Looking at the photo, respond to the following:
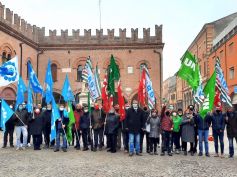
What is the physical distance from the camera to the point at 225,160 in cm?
1030

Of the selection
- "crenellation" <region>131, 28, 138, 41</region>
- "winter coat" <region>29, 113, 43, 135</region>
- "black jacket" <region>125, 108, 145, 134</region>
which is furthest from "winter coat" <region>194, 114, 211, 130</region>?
"crenellation" <region>131, 28, 138, 41</region>

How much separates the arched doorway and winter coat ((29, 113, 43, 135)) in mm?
11488

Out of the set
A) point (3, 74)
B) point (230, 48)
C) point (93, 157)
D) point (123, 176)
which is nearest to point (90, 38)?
point (230, 48)

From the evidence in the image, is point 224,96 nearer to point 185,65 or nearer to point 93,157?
point 185,65

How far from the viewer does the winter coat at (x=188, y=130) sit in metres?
11.3

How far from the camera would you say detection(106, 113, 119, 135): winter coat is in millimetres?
11805

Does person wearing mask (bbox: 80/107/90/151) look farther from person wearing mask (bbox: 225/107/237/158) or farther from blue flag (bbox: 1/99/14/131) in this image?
person wearing mask (bbox: 225/107/237/158)

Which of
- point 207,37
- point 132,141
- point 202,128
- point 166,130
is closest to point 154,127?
point 166,130

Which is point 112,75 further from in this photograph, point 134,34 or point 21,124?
point 134,34

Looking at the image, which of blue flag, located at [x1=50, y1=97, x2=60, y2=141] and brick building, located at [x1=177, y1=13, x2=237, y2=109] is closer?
blue flag, located at [x1=50, y1=97, x2=60, y2=141]

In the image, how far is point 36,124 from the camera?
1233cm

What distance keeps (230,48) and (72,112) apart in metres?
22.6

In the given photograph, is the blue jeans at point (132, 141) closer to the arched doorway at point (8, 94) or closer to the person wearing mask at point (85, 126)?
the person wearing mask at point (85, 126)

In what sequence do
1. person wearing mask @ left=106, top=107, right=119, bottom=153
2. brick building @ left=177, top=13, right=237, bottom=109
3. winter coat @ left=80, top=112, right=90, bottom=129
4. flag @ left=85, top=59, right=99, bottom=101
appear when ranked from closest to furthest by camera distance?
person wearing mask @ left=106, top=107, right=119, bottom=153
winter coat @ left=80, top=112, right=90, bottom=129
flag @ left=85, top=59, right=99, bottom=101
brick building @ left=177, top=13, right=237, bottom=109
